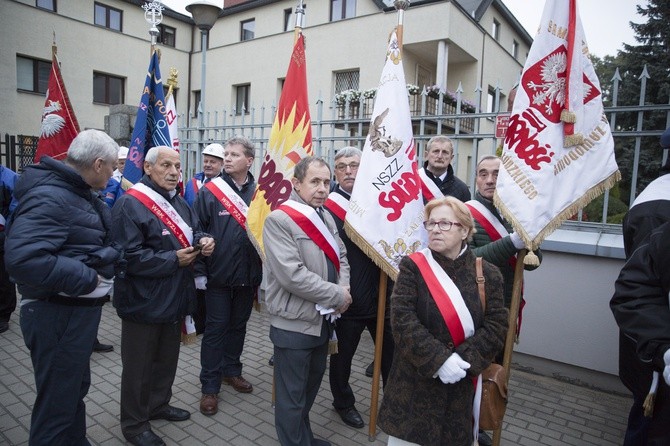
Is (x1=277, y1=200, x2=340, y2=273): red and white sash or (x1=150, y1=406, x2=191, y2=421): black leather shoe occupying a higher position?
(x1=277, y1=200, x2=340, y2=273): red and white sash

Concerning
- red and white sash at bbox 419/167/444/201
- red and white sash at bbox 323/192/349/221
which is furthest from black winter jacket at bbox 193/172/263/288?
red and white sash at bbox 419/167/444/201

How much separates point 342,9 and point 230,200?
18.2 metres

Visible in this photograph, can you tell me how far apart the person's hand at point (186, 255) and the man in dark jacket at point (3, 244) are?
7.80 feet

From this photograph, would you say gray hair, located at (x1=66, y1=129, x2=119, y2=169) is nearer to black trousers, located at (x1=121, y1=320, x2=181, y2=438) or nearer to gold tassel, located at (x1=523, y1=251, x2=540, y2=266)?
black trousers, located at (x1=121, y1=320, x2=181, y2=438)

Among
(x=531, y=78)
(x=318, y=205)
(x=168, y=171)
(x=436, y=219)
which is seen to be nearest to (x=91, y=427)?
(x=168, y=171)

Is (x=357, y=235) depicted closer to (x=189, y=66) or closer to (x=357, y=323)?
(x=357, y=323)

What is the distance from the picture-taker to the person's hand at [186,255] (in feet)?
10.5

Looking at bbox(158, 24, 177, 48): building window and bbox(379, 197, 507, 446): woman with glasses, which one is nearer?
bbox(379, 197, 507, 446): woman with glasses

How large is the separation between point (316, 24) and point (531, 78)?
18.4m

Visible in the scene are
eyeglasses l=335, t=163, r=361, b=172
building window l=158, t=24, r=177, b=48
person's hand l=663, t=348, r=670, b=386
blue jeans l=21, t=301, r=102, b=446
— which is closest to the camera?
person's hand l=663, t=348, r=670, b=386

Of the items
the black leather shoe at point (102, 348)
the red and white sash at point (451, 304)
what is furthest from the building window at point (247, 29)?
the red and white sash at point (451, 304)

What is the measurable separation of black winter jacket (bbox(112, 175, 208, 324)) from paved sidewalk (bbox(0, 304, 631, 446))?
0.95 m

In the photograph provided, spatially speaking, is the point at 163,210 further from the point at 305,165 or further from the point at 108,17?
the point at 108,17

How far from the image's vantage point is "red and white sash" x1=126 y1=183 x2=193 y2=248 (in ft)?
10.4
